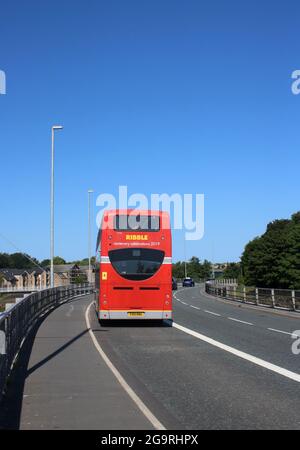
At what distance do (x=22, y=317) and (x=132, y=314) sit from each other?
5538mm

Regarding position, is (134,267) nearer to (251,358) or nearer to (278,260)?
(251,358)

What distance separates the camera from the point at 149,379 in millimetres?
10539

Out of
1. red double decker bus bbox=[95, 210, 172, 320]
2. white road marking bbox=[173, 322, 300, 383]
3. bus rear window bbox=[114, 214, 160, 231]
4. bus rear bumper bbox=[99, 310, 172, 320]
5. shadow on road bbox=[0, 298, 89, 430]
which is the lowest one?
white road marking bbox=[173, 322, 300, 383]

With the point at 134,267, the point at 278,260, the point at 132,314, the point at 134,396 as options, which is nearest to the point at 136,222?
the point at 134,267

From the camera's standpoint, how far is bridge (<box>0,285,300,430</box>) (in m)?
7.46

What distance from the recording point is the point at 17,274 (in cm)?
16725

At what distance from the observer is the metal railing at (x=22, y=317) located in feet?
30.9

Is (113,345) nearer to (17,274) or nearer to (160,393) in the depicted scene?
(160,393)

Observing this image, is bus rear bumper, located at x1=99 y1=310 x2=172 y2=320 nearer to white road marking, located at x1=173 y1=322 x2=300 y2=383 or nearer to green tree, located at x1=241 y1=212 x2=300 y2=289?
white road marking, located at x1=173 y1=322 x2=300 y2=383

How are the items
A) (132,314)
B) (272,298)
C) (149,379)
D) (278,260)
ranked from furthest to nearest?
1. (278,260)
2. (272,298)
3. (132,314)
4. (149,379)

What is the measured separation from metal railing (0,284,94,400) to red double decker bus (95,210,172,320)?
2.96 metres

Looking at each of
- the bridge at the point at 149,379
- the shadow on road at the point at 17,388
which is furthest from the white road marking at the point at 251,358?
the shadow on road at the point at 17,388

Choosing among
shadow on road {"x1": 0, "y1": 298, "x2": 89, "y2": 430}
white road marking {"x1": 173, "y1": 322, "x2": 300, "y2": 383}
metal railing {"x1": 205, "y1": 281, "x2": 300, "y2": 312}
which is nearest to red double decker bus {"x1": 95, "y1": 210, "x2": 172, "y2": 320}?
white road marking {"x1": 173, "y1": 322, "x2": 300, "y2": 383}
